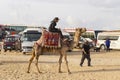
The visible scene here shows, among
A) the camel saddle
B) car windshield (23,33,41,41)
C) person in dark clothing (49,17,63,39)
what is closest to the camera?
person in dark clothing (49,17,63,39)

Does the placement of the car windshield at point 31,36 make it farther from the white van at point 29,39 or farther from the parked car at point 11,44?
the parked car at point 11,44

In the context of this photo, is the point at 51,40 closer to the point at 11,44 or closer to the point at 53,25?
the point at 53,25

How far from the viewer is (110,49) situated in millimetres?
52625

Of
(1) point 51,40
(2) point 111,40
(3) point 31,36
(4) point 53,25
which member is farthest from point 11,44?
(4) point 53,25

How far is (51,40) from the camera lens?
2016cm

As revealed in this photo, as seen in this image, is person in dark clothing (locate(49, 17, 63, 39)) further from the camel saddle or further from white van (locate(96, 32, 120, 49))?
white van (locate(96, 32, 120, 49))

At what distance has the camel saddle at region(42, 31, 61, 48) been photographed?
66.2 feet

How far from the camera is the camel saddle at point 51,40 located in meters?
20.2

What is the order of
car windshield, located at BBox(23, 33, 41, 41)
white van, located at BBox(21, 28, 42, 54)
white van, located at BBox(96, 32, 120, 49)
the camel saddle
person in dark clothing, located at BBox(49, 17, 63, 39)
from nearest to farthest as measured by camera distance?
person in dark clothing, located at BBox(49, 17, 63, 39) < the camel saddle < white van, located at BBox(21, 28, 42, 54) < car windshield, located at BBox(23, 33, 41, 41) < white van, located at BBox(96, 32, 120, 49)

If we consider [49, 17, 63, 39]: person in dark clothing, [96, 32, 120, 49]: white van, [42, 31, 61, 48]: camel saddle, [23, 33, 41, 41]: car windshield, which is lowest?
[96, 32, 120, 49]: white van

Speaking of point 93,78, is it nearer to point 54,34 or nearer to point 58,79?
point 58,79

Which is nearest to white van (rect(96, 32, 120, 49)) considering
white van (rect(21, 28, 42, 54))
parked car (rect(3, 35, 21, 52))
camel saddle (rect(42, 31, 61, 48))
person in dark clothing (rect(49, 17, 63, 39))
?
parked car (rect(3, 35, 21, 52))

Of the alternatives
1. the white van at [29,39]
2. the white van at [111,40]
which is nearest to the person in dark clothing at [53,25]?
the white van at [29,39]

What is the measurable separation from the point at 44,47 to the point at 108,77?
152 inches
